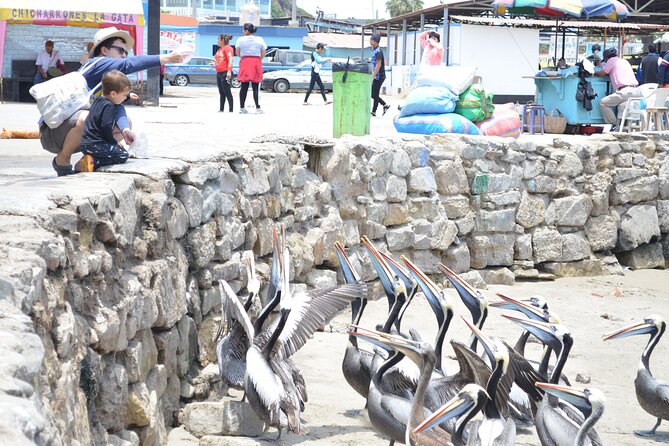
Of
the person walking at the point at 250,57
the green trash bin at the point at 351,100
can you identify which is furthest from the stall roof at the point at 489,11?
the green trash bin at the point at 351,100

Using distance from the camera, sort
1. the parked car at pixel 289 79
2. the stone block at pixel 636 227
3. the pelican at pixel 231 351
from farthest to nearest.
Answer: the parked car at pixel 289 79 < the stone block at pixel 636 227 < the pelican at pixel 231 351

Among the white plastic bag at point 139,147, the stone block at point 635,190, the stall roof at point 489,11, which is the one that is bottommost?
the stone block at point 635,190

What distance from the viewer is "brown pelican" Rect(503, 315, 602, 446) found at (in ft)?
19.7

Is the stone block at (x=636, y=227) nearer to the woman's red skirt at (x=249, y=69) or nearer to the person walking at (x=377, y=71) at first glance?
the person walking at (x=377, y=71)

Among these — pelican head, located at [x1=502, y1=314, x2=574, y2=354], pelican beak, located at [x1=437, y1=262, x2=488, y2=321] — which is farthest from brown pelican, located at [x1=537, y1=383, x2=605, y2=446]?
pelican beak, located at [x1=437, y1=262, x2=488, y2=321]

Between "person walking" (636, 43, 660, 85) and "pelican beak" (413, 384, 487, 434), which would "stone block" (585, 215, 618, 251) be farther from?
"pelican beak" (413, 384, 487, 434)

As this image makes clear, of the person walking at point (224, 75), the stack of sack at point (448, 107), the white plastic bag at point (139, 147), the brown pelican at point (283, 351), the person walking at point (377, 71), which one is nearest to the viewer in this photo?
the brown pelican at point (283, 351)

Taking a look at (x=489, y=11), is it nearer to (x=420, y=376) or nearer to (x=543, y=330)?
(x=543, y=330)

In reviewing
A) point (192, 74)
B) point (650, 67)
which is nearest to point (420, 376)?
point (650, 67)

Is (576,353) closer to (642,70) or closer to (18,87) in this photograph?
(642,70)

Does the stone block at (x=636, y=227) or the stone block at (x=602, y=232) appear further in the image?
the stone block at (x=636, y=227)

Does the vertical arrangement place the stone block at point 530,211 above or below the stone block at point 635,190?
below

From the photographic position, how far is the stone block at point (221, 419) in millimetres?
6160

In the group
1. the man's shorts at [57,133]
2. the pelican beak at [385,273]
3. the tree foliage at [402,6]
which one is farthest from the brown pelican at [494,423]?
the tree foliage at [402,6]
